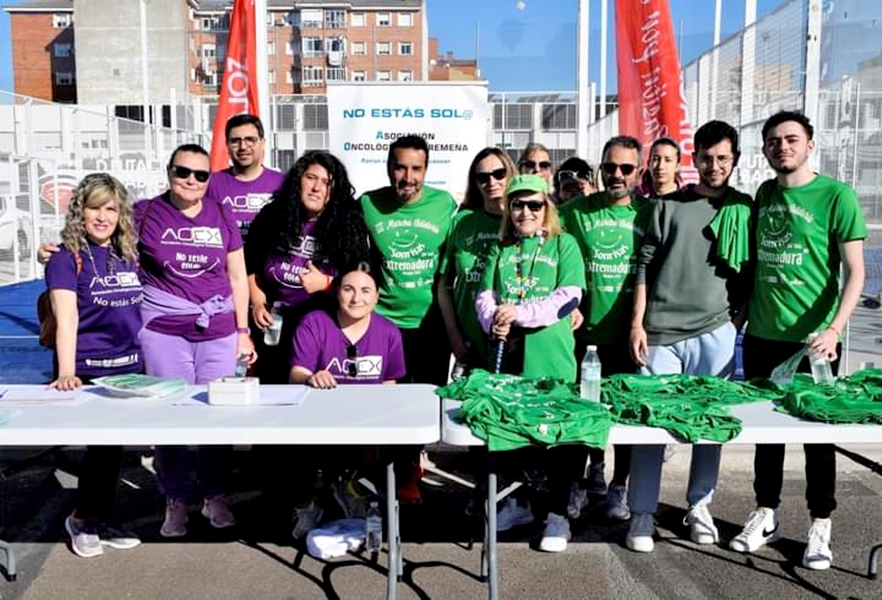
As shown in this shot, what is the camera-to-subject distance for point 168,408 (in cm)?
306

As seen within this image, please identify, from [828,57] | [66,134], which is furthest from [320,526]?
[66,134]

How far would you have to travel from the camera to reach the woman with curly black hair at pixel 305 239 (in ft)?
12.9

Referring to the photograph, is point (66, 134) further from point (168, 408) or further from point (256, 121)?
point (168, 408)

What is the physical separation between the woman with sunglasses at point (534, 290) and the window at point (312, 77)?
64.0 m

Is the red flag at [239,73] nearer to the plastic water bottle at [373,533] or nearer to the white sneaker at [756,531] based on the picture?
the plastic water bottle at [373,533]

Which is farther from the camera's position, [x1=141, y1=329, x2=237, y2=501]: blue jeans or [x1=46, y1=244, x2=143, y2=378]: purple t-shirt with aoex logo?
[x1=141, y1=329, x2=237, y2=501]: blue jeans

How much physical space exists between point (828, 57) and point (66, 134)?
557 inches

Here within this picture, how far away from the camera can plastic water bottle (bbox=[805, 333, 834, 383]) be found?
3.40m

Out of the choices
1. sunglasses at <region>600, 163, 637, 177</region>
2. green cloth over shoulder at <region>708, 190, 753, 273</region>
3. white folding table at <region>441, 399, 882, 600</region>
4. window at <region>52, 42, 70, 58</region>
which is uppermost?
window at <region>52, 42, 70, 58</region>

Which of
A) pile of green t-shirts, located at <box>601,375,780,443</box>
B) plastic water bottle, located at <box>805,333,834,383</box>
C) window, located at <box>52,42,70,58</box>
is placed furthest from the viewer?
window, located at <box>52,42,70,58</box>

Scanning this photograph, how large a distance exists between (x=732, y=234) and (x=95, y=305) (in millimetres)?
2635

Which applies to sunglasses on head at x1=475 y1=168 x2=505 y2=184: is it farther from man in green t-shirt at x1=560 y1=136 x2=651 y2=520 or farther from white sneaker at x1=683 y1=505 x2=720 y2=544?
white sneaker at x1=683 y1=505 x2=720 y2=544

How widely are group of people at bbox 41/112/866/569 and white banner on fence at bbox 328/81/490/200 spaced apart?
3.51 metres

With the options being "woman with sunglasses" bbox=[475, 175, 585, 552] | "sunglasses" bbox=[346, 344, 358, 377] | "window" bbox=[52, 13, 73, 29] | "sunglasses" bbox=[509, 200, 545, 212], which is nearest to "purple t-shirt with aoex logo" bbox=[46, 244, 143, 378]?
"sunglasses" bbox=[346, 344, 358, 377]
